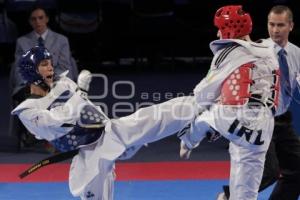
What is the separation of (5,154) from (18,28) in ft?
16.4

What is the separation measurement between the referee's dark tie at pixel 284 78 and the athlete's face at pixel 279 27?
0.10 m

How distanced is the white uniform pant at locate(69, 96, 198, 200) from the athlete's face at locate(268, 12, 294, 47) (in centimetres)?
93

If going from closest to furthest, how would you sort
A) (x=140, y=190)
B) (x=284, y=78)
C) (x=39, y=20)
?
1. (x=284, y=78)
2. (x=140, y=190)
3. (x=39, y=20)

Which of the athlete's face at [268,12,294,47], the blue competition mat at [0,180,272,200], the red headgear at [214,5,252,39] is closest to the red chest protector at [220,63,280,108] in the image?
the red headgear at [214,5,252,39]

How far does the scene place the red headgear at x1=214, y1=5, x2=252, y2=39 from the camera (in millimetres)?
4406

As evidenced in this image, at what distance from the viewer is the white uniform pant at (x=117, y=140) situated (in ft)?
15.2

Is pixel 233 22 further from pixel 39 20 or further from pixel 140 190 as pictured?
pixel 39 20

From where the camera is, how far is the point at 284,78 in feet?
16.7

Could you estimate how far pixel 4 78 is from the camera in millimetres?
12656

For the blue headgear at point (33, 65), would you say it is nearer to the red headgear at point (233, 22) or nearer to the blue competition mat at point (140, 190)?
the red headgear at point (233, 22)

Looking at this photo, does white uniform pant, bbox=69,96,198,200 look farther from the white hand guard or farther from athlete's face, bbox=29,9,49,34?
athlete's face, bbox=29,9,49,34

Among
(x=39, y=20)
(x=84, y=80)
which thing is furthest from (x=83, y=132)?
(x=39, y=20)

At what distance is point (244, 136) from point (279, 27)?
1179 mm

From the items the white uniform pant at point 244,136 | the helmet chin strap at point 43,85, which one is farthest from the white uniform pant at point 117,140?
the helmet chin strap at point 43,85
